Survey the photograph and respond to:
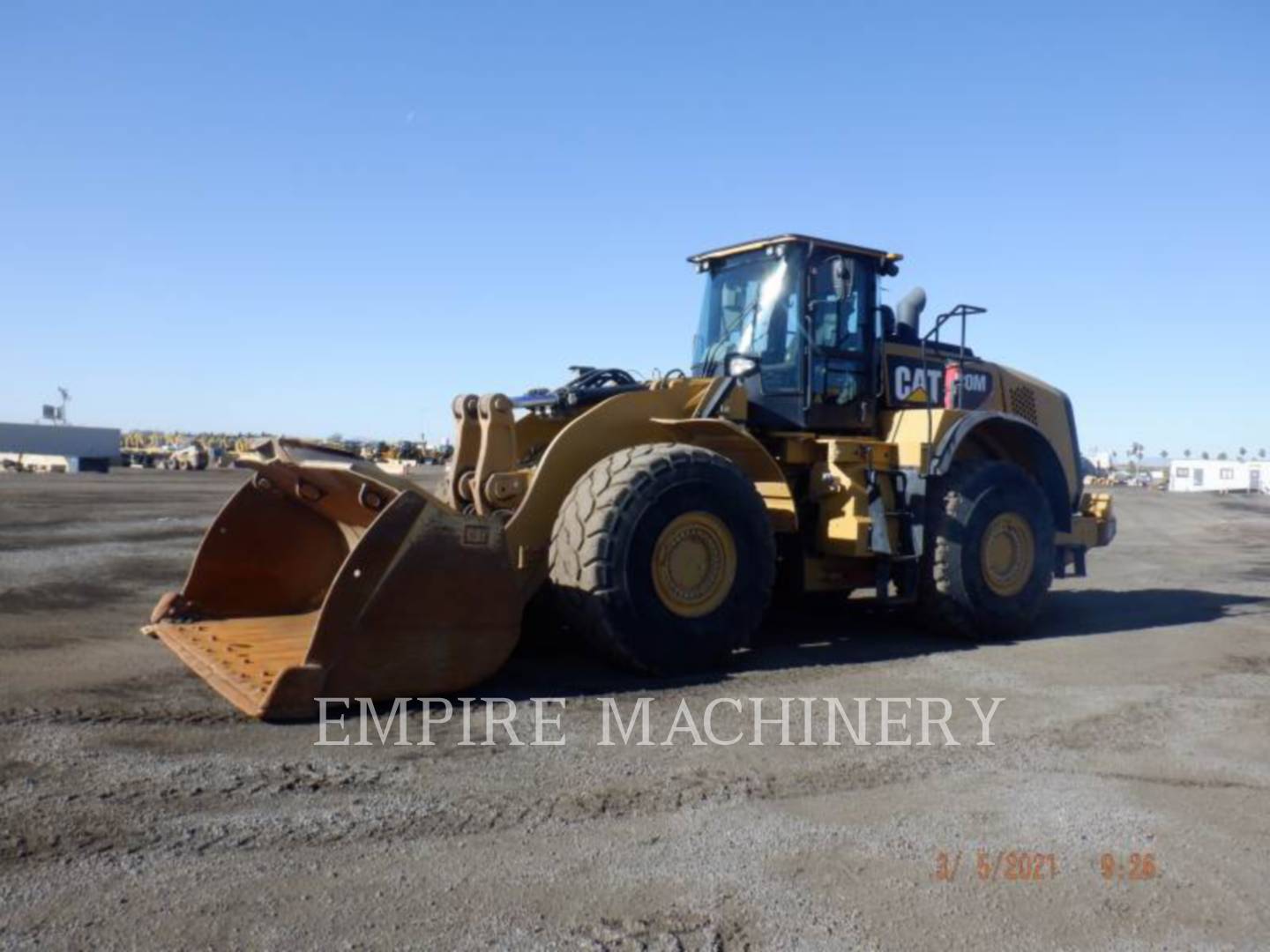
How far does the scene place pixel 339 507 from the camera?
21.3 ft

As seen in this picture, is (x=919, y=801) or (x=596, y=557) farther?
(x=596, y=557)

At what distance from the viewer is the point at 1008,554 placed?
7844 millimetres

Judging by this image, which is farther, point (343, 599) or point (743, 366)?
point (743, 366)

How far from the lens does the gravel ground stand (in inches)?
120

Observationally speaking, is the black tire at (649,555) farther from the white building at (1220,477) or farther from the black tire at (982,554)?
the white building at (1220,477)

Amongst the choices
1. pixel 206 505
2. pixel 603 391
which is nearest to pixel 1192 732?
pixel 603 391

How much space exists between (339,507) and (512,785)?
2.90 metres

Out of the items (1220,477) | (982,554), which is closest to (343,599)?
(982,554)

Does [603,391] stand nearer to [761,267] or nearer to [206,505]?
[761,267]

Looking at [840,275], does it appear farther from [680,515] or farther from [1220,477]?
[1220,477]

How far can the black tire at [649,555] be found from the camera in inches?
222

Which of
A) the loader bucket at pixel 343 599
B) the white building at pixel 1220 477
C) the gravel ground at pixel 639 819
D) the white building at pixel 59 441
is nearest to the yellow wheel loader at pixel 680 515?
the loader bucket at pixel 343 599

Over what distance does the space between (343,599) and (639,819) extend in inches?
71.4

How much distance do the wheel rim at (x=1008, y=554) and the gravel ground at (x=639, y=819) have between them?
1.18 meters
